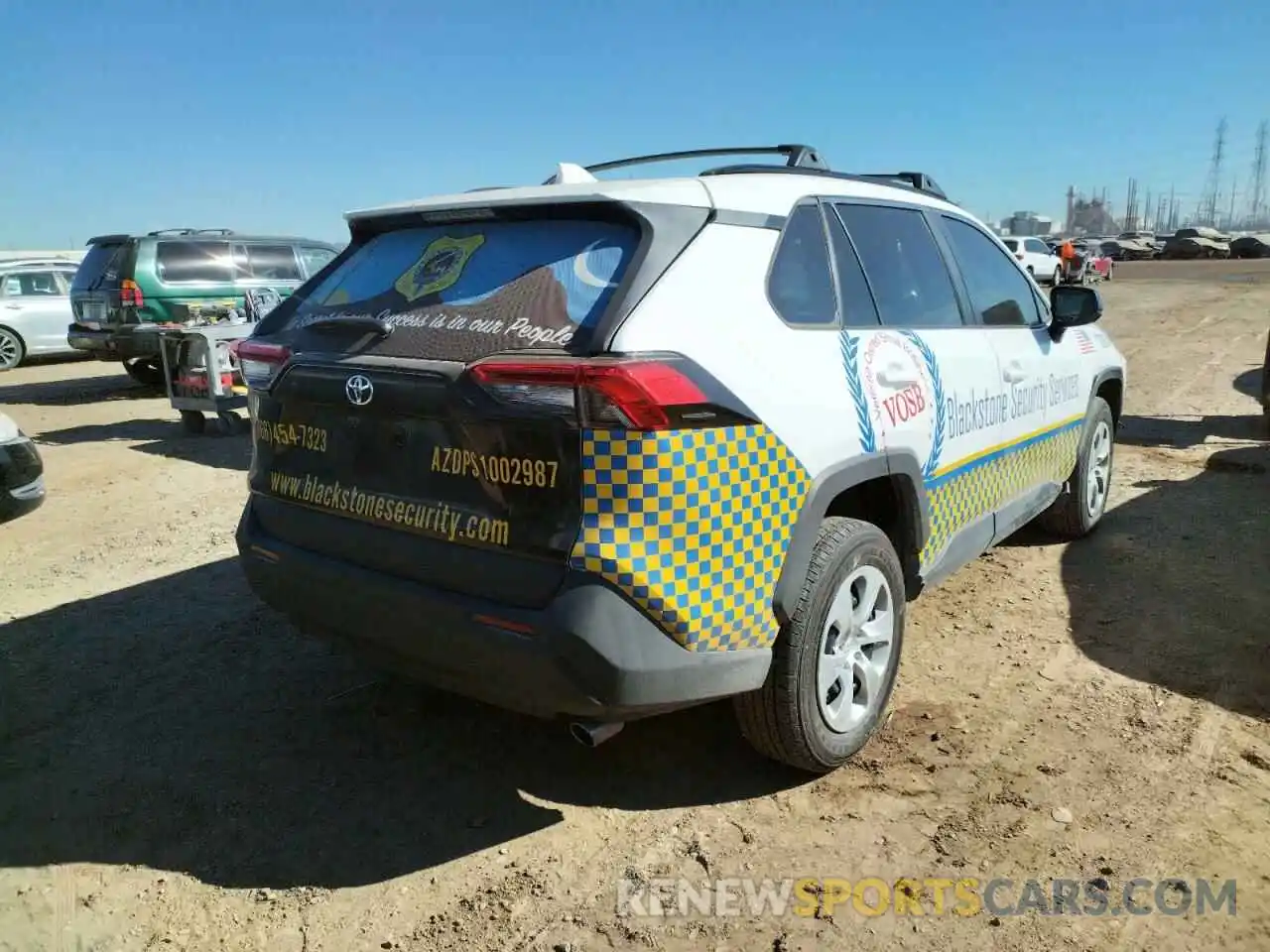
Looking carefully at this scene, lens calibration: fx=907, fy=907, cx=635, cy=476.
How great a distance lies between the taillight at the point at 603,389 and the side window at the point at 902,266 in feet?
4.14

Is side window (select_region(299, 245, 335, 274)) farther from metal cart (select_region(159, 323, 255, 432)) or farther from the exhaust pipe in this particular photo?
the exhaust pipe

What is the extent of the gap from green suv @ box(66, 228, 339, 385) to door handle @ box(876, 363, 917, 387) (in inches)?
375

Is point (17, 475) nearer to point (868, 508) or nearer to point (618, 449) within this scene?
point (618, 449)

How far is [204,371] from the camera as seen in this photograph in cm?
862

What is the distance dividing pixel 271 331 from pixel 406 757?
1532 millimetres

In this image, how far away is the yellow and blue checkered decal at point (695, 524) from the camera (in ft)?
7.30

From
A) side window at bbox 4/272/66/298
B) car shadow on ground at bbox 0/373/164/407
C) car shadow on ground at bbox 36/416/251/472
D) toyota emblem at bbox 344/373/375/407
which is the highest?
toyota emblem at bbox 344/373/375/407

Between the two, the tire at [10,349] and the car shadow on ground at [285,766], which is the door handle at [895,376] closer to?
the car shadow on ground at [285,766]

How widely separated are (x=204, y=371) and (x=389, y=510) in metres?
7.00

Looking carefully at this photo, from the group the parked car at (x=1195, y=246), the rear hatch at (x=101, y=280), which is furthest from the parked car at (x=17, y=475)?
the parked car at (x=1195, y=246)

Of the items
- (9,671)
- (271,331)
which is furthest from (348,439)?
(9,671)

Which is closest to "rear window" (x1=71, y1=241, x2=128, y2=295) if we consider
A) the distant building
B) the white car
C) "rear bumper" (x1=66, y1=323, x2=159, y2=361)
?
"rear bumper" (x1=66, y1=323, x2=159, y2=361)

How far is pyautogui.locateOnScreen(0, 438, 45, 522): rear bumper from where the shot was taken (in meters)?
4.61

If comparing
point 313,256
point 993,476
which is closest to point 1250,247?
point 313,256
